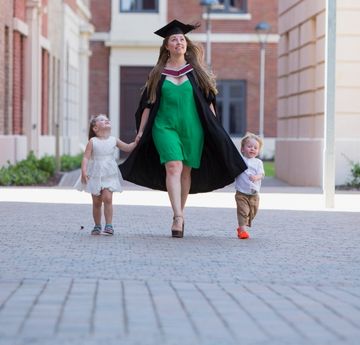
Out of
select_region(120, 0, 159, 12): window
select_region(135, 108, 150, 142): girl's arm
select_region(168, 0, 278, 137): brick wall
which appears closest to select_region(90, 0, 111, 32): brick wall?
select_region(120, 0, 159, 12): window

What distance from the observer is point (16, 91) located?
31.0 m

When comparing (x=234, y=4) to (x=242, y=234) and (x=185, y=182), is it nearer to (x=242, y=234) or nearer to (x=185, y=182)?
(x=185, y=182)

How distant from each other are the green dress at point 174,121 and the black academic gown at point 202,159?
54mm

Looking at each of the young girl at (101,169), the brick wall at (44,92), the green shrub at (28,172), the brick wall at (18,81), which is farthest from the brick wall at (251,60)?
the young girl at (101,169)

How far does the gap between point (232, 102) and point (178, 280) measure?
42416mm

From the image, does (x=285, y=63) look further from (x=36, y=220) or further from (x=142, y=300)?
(x=142, y=300)

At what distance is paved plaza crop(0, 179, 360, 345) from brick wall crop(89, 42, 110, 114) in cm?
3477

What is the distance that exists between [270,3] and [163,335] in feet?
148

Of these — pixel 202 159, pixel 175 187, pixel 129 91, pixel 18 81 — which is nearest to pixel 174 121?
pixel 202 159

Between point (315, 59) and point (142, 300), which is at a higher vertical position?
point (315, 59)

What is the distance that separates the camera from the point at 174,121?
13148 mm

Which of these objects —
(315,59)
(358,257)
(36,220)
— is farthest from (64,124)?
(358,257)

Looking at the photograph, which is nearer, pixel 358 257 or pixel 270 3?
pixel 358 257

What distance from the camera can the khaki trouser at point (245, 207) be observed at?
13172 millimetres
